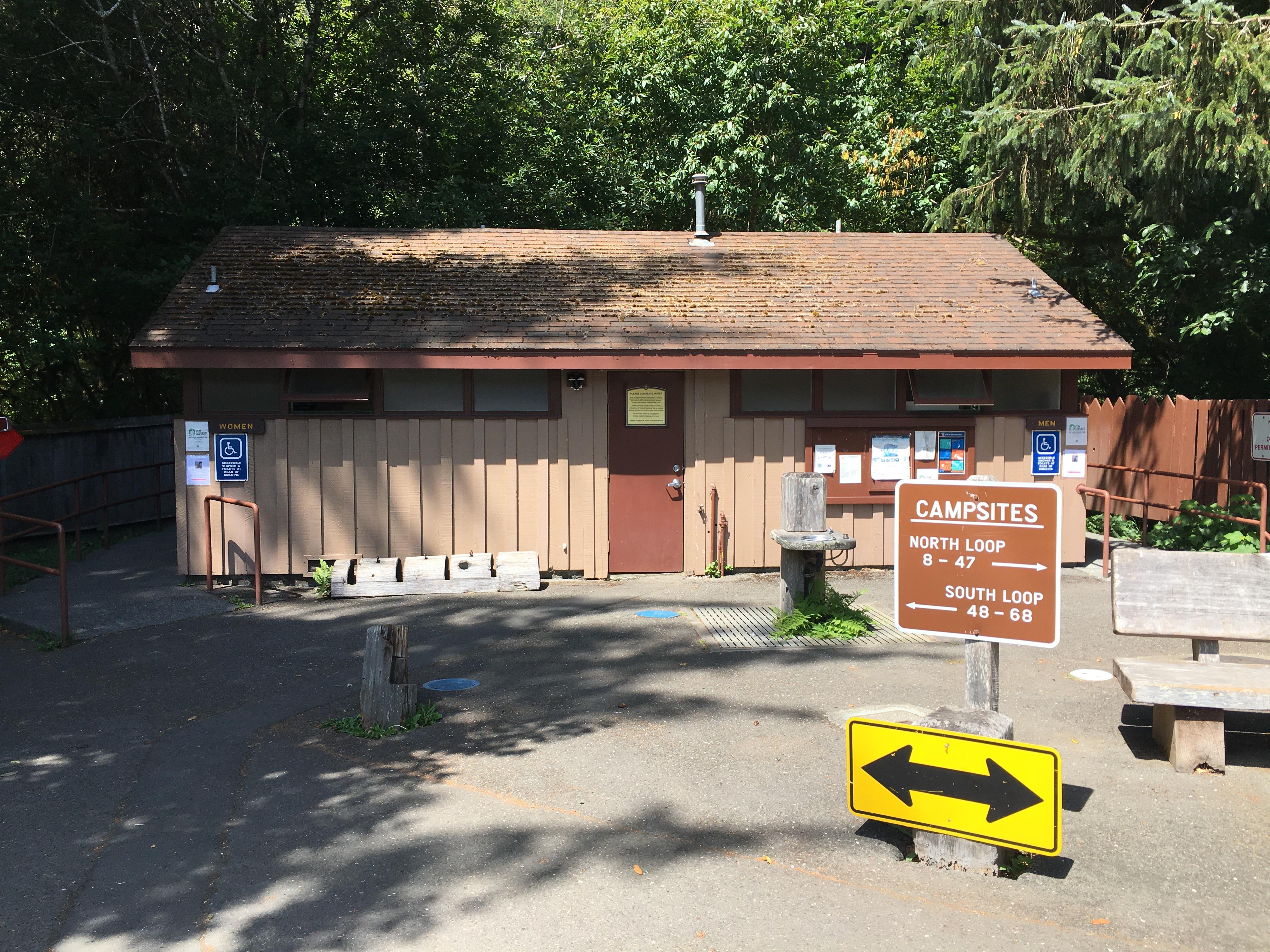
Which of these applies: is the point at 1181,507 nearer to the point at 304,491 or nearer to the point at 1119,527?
the point at 1119,527

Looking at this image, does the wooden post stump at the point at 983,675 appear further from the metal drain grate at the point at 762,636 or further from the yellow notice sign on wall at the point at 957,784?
the metal drain grate at the point at 762,636

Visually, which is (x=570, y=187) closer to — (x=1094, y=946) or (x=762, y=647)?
(x=762, y=647)

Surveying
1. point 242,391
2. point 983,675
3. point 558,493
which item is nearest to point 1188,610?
point 983,675

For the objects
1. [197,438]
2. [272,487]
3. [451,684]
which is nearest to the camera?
[451,684]

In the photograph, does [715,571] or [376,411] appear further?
[715,571]

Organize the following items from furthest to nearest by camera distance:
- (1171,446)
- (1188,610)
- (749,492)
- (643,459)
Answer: (1171,446), (749,492), (643,459), (1188,610)

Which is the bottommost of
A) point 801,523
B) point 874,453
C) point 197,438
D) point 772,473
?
point 801,523

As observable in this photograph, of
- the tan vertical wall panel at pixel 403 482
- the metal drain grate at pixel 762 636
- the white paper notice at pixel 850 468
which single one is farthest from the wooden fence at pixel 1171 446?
the tan vertical wall panel at pixel 403 482

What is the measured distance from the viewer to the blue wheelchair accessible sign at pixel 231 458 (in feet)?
37.7

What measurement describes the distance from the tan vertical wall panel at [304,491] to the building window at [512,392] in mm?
1830

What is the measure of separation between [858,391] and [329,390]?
6106 millimetres

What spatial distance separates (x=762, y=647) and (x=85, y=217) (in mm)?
13469

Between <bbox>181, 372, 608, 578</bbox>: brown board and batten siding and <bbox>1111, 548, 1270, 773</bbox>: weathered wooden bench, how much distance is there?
21.9 ft

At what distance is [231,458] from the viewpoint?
37.7ft
